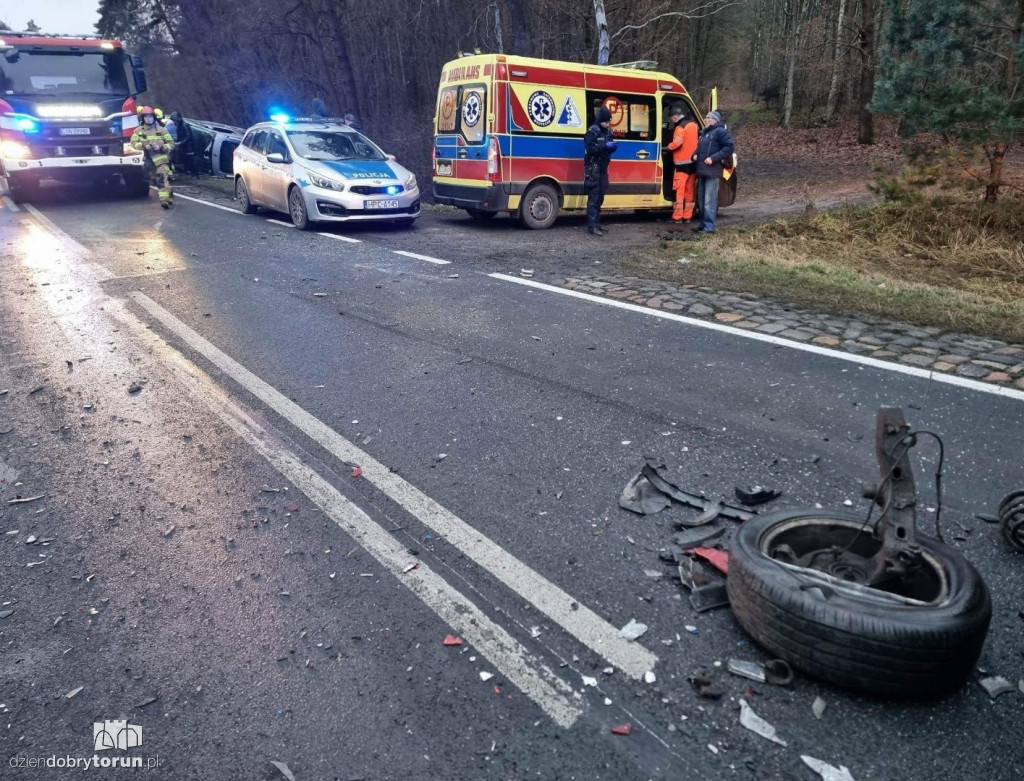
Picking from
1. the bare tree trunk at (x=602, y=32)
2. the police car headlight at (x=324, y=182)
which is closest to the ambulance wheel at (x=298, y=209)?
the police car headlight at (x=324, y=182)

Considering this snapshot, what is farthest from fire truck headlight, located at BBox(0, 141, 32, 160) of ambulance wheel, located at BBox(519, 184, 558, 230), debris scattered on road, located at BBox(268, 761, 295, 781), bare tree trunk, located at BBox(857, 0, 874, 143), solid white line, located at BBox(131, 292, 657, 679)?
bare tree trunk, located at BBox(857, 0, 874, 143)

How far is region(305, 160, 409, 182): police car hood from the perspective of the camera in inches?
481

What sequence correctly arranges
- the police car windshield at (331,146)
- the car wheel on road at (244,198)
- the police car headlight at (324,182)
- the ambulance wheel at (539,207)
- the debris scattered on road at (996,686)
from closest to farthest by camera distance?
the debris scattered on road at (996,686), the police car headlight at (324,182), the ambulance wheel at (539,207), the police car windshield at (331,146), the car wheel on road at (244,198)

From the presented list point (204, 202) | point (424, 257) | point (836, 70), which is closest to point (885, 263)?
point (424, 257)

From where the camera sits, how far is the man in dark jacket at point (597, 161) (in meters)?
11.6

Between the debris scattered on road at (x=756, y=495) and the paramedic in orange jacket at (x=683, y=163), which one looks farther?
the paramedic in orange jacket at (x=683, y=163)

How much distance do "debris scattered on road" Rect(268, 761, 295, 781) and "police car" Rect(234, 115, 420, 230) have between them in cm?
1078

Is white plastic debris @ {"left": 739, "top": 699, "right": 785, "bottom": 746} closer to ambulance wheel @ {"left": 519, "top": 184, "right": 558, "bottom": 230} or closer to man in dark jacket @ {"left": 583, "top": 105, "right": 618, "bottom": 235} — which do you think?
man in dark jacket @ {"left": 583, "top": 105, "right": 618, "bottom": 235}

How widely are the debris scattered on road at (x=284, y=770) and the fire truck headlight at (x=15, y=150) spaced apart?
17.3 m

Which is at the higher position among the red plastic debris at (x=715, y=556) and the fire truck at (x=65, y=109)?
the fire truck at (x=65, y=109)

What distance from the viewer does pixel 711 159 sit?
11.5 m

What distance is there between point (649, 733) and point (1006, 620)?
5.00 feet

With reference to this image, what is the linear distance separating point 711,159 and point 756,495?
29.4 feet

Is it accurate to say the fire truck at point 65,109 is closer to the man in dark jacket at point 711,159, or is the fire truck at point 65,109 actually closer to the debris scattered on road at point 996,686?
the man in dark jacket at point 711,159
